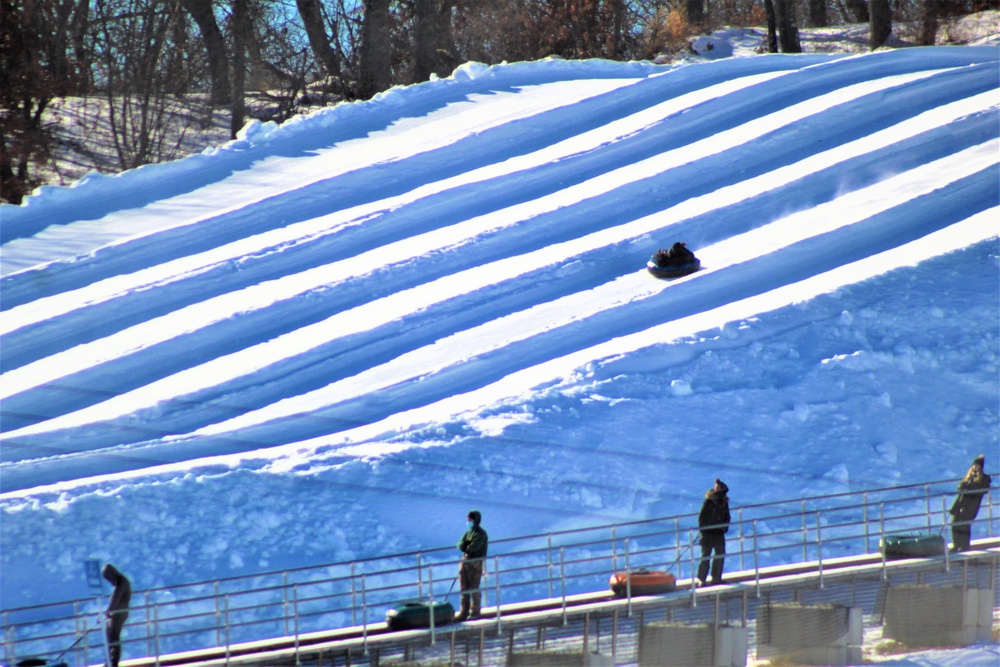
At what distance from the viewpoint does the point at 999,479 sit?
14367mm

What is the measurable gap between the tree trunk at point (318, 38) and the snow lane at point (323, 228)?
1155 centimetres

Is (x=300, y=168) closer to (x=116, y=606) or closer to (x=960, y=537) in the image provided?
(x=116, y=606)

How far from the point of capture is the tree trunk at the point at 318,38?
104ft

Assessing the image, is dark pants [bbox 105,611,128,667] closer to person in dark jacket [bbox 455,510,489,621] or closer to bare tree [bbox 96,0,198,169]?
person in dark jacket [bbox 455,510,489,621]

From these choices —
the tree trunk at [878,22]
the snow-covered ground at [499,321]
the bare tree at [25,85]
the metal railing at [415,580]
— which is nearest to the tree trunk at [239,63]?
the bare tree at [25,85]

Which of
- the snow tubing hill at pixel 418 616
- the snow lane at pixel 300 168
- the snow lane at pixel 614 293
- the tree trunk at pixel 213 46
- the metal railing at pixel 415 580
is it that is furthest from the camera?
the tree trunk at pixel 213 46

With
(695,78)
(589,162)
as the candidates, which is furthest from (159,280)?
(695,78)

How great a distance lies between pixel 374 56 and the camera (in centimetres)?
2928

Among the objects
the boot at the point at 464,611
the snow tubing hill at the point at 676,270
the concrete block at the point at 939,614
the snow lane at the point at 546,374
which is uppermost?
the snow tubing hill at the point at 676,270

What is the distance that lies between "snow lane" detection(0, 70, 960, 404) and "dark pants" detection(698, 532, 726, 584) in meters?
7.79

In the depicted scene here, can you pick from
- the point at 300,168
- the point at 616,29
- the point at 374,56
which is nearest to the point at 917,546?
the point at 300,168

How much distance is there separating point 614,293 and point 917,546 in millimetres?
7258

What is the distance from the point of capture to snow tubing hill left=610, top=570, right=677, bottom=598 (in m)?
10.4

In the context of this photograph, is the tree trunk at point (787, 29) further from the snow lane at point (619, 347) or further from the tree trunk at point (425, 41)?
the snow lane at point (619, 347)
